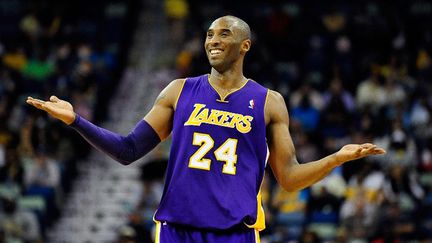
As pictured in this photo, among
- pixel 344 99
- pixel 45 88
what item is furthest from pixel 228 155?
pixel 45 88

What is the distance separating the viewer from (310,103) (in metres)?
17.8

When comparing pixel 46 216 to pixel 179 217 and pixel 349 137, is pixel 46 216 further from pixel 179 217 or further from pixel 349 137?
pixel 179 217

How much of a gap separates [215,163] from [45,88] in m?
12.1

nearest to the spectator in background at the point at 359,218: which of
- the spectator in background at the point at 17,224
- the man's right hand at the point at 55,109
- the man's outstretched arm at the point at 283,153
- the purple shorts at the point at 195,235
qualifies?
the spectator in background at the point at 17,224

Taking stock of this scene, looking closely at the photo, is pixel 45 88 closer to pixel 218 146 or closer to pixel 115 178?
pixel 115 178

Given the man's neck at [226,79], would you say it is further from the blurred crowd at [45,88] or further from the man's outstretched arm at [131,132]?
the blurred crowd at [45,88]

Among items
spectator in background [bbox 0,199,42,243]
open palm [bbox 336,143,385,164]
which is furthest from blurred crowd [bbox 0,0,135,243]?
open palm [bbox 336,143,385,164]

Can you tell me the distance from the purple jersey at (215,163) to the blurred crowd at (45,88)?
7.99m

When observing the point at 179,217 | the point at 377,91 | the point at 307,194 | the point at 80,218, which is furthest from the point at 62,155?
the point at 179,217

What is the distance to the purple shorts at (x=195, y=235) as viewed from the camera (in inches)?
271

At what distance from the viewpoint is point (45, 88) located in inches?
731

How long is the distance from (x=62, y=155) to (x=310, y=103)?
4.69 meters

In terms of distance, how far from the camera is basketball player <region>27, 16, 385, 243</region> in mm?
6891

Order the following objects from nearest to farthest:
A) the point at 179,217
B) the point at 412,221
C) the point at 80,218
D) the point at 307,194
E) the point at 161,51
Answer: the point at 179,217
the point at 412,221
the point at 307,194
the point at 80,218
the point at 161,51
